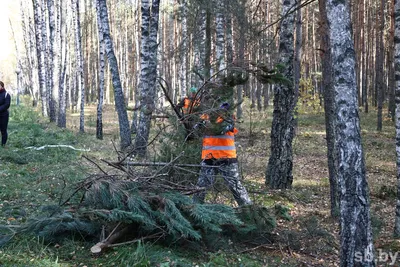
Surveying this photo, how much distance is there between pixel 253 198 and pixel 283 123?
2.71 m

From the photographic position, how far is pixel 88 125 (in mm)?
21531

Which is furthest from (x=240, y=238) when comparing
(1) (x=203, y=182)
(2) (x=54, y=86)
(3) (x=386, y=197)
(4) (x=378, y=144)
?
(2) (x=54, y=86)

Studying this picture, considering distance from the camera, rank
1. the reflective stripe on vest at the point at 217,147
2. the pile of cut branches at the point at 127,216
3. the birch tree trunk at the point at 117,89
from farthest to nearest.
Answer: the birch tree trunk at the point at 117,89, the reflective stripe on vest at the point at 217,147, the pile of cut branches at the point at 127,216

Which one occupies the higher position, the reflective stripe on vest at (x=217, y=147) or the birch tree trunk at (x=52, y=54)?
the birch tree trunk at (x=52, y=54)

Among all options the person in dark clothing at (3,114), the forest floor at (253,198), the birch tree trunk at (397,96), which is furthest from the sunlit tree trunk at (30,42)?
the birch tree trunk at (397,96)

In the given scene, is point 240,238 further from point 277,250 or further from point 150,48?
point 150,48

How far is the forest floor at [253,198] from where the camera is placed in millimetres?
4551

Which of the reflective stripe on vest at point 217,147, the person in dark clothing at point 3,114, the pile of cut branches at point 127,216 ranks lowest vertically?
the pile of cut branches at point 127,216

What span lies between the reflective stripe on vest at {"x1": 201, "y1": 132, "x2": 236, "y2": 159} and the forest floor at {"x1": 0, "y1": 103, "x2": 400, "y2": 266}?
719mm

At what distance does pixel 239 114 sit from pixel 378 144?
28.9 ft

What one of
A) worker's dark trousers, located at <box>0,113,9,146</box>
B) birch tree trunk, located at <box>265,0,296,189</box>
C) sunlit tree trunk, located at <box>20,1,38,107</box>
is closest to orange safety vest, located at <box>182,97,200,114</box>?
birch tree trunk, located at <box>265,0,296,189</box>

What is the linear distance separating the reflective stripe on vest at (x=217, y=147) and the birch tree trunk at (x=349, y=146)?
245 cm

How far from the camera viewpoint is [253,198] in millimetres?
6844

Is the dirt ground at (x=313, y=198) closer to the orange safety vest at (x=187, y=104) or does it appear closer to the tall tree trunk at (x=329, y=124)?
the tall tree trunk at (x=329, y=124)
